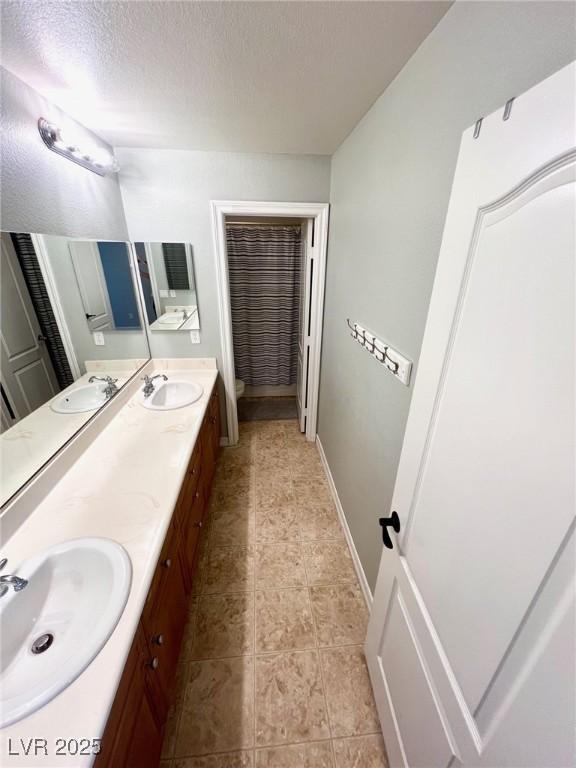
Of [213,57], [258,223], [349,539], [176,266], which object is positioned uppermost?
[213,57]

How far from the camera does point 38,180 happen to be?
1.26 meters

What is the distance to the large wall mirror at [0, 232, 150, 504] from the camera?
1.04m

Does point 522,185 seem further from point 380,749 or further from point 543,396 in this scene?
point 380,749

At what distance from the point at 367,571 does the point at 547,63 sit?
6.28 ft

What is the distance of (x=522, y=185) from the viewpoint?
1.54 feet

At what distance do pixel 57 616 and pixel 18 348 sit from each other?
895 mm

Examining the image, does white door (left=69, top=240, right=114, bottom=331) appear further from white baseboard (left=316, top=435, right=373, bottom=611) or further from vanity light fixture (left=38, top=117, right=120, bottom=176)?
white baseboard (left=316, top=435, right=373, bottom=611)

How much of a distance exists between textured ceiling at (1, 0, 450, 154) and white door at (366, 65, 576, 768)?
642 mm

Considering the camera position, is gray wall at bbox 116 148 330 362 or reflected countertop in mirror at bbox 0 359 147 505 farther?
gray wall at bbox 116 148 330 362

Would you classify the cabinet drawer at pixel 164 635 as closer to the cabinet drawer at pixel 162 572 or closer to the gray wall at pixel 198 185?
the cabinet drawer at pixel 162 572

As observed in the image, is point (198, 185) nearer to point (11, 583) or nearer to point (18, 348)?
point (18, 348)

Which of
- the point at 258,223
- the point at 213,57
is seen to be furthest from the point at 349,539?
the point at 258,223

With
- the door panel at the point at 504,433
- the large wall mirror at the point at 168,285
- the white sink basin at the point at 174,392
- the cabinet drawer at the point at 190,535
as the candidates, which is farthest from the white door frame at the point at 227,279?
the door panel at the point at 504,433

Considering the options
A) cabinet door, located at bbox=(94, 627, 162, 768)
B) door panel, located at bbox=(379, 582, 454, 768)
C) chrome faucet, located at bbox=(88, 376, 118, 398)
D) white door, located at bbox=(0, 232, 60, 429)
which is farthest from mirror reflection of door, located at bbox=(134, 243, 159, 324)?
door panel, located at bbox=(379, 582, 454, 768)
